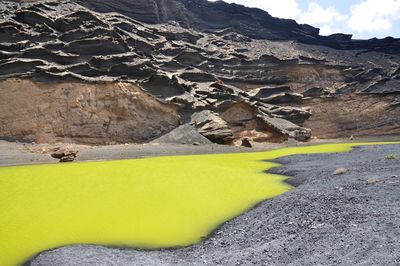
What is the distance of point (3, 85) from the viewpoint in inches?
1182

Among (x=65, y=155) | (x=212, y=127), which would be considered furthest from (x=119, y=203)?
(x=212, y=127)

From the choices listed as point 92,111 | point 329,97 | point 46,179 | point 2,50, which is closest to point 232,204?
point 46,179

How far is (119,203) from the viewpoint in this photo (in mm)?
11664

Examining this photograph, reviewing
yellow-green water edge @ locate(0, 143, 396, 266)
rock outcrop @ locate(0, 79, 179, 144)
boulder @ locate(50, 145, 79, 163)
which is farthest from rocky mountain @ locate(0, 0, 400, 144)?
yellow-green water edge @ locate(0, 143, 396, 266)

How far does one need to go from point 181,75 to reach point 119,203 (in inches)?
1154

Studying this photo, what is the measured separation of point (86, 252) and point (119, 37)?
103ft

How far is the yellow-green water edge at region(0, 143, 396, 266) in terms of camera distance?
8.59 m

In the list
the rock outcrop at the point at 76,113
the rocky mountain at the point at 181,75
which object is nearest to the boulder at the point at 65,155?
the rock outcrop at the point at 76,113

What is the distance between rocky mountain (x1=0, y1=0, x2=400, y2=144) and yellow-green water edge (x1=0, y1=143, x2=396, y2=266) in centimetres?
1231

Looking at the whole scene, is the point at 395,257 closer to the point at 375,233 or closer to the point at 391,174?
the point at 375,233

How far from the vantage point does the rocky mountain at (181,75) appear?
1212 inches

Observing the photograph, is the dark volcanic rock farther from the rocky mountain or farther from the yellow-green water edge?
the yellow-green water edge

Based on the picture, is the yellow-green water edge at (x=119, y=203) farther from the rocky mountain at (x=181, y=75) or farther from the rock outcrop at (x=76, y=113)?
the rocky mountain at (x=181, y=75)

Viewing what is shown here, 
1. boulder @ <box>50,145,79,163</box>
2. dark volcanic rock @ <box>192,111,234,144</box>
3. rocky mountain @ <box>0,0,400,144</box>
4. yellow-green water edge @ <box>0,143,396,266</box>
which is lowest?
yellow-green water edge @ <box>0,143,396,266</box>
